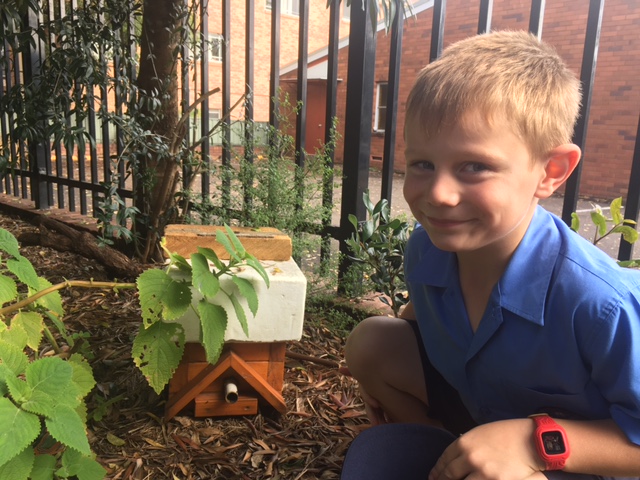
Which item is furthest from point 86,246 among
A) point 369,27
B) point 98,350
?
point 369,27

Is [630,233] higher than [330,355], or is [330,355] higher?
[630,233]

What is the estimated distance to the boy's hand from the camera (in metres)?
1.00

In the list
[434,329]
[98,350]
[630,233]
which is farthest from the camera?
[98,350]

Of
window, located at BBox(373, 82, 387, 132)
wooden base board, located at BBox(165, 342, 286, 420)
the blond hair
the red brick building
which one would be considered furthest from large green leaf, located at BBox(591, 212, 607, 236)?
window, located at BBox(373, 82, 387, 132)

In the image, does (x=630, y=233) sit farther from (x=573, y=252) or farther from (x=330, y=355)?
(x=330, y=355)

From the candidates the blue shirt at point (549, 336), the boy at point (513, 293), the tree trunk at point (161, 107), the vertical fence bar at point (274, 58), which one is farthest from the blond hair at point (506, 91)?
the tree trunk at point (161, 107)

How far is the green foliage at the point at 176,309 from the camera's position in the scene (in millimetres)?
1433

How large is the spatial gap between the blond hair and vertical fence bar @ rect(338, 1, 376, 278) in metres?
1.55

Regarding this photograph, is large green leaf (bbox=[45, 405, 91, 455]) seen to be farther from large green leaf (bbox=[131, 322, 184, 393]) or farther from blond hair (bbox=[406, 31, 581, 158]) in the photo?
blond hair (bbox=[406, 31, 581, 158])

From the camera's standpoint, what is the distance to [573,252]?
1120 millimetres

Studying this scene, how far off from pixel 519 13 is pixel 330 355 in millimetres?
13207

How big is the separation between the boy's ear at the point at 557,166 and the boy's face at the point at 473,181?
0.02m

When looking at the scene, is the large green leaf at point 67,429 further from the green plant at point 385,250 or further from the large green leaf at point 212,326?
the green plant at point 385,250

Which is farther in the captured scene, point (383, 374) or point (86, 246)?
point (86, 246)
